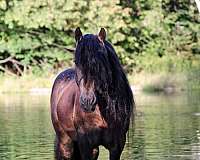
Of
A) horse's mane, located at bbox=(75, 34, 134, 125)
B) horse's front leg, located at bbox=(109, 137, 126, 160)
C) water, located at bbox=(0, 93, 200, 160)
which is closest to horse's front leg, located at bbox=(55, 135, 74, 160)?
water, located at bbox=(0, 93, 200, 160)

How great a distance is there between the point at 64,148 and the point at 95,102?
1.96 m

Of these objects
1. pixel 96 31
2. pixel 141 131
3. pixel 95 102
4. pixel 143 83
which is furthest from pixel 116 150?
pixel 96 31

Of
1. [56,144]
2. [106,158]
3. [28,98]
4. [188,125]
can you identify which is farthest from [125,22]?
[56,144]

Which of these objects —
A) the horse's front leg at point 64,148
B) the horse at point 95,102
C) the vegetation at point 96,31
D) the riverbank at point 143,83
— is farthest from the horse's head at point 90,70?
the vegetation at point 96,31

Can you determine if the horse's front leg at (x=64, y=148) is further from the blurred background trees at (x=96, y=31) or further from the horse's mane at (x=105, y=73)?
the blurred background trees at (x=96, y=31)

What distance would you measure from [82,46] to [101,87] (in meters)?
0.45

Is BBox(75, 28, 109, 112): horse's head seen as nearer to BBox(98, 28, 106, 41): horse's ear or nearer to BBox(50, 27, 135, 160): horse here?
BBox(50, 27, 135, 160): horse

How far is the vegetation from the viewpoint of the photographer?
1551 inches

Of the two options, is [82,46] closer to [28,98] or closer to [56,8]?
[28,98]

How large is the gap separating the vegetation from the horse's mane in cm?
2921

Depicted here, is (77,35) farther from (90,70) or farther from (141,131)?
(141,131)

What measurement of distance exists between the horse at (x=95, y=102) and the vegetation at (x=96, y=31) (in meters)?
28.6

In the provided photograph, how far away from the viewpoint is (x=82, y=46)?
8.47m

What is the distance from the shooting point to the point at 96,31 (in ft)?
131
